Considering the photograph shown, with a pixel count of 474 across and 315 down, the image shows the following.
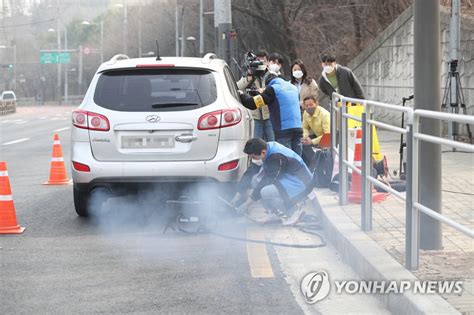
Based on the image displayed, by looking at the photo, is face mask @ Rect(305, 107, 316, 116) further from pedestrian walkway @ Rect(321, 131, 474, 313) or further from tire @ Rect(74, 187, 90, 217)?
pedestrian walkway @ Rect(321, 131, 474, 313)

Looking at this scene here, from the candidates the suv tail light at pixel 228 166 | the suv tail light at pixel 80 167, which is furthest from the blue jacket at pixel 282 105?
the suv tail light at pixel 80 167

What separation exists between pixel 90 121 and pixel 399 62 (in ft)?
46.9

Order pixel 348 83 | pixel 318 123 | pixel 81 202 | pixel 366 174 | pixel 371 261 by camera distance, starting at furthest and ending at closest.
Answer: pixel 348 83
pixel 318 123
pixel 81 202
pixel 366 174
pixel 371 261

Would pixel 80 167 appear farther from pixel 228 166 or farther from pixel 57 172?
pixel 57 172

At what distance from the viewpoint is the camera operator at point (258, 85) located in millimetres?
13469

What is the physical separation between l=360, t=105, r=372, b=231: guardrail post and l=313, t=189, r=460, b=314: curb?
4.6 inches

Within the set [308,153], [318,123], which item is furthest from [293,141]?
[318,123]

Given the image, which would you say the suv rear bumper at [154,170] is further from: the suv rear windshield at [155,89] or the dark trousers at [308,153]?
the dark trousers at [308,153]

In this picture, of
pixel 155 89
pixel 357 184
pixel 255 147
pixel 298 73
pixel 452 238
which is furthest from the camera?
pixel 298 73

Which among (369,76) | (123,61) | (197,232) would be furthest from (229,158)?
(369,76)

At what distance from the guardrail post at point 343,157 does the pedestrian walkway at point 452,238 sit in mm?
950

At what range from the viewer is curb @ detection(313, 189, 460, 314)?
5242mm

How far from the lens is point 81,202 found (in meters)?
9.91

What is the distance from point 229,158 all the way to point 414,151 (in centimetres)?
353
